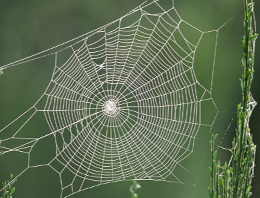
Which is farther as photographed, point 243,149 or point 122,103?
point 122,103

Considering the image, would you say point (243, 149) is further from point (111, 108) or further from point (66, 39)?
point (66, 39)

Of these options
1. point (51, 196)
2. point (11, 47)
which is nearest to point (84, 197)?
point (51, 196)

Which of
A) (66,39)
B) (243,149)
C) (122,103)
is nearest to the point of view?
(243,149)

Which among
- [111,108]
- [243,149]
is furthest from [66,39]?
[243,149]

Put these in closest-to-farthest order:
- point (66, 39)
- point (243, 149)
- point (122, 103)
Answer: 1. point (243, 149)
2. point (122, 103)
3. point (66, 39)

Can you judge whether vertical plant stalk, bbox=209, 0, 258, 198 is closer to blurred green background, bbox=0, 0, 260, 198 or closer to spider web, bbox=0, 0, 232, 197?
spider web, bbox=0, 0, 232, 197

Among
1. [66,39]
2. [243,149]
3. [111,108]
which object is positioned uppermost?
[66,39]

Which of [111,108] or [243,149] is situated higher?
[111,108]

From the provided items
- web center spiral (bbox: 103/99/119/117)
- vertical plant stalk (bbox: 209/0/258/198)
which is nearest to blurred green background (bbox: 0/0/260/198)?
web center spiral (bbox: 103/99/119/117)

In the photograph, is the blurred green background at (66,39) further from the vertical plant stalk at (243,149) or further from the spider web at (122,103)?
the vertical plant stalk at (243,149)

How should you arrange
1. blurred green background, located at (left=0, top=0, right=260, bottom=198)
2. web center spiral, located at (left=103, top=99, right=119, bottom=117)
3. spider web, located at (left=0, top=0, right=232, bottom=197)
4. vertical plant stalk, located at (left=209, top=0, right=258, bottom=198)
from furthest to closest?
blurred green background, located at (left=0, top=0, right=260, bottom=198), web center spiral, located at (left=103, top=99, right=119, bottom=117), spider web, located at (left=0, top=0, right=232, bottom=197), vertical plant stalk, located at (left=209, top=0, right=258, bottom=198)
